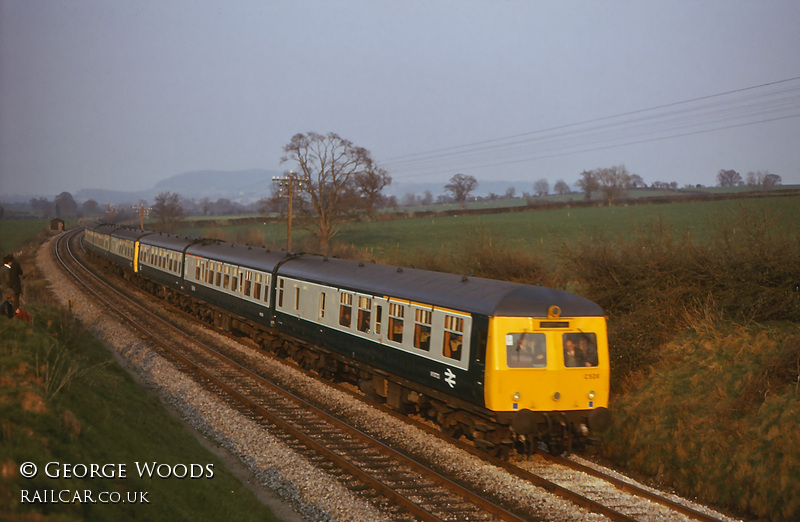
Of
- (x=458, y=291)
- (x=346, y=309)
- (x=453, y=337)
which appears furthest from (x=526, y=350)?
(x=346, y=309)

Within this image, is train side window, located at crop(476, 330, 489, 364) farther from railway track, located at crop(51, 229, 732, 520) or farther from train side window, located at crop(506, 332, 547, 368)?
railway track, located at crop(51, 229, 732, 520)

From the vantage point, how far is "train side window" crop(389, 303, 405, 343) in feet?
42.4

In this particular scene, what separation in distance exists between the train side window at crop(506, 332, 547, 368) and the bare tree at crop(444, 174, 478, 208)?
76.6 metres

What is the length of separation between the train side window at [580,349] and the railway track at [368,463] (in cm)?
201

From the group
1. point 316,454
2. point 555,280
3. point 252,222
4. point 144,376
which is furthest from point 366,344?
point 252,222

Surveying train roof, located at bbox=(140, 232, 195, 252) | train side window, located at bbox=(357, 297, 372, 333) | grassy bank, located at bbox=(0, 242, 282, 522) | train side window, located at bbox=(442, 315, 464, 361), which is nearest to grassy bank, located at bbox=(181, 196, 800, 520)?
train side window, located at bbox=(442, 315, 464, 361)

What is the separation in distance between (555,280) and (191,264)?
48.2 ft

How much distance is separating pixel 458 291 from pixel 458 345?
1.15 m

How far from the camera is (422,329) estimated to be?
483 inches

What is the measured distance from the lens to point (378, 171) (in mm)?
48500

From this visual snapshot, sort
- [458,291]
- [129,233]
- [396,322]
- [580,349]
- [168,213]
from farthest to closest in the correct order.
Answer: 1. [168,213]
2. [129,233]
3. [396,322]
4. [458,291]
5. [580,349]

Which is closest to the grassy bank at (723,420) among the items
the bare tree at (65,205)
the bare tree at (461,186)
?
the bare tree at (65,205)

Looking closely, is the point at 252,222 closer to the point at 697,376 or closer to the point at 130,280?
the point at 130,280

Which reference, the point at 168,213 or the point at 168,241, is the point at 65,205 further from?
the point at 168,213
